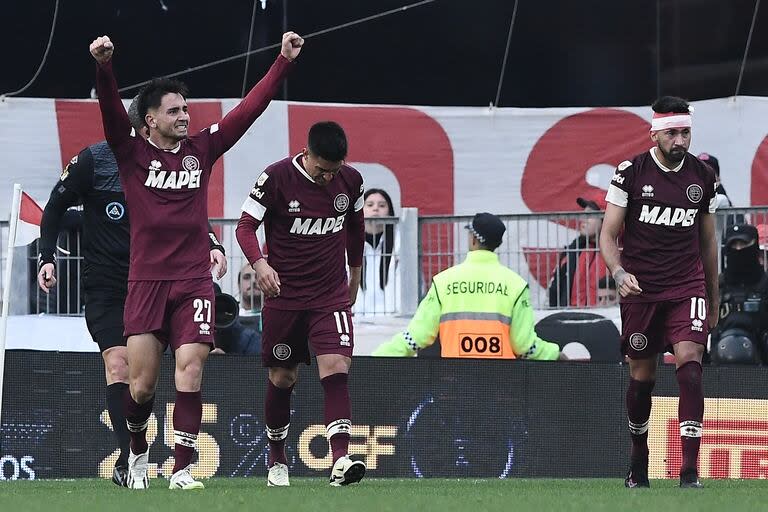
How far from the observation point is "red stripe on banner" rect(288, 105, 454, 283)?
18047 mm

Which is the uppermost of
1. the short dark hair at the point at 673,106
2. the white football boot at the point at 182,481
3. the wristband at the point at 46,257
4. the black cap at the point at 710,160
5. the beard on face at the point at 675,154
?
the black cap at the point at 710,160

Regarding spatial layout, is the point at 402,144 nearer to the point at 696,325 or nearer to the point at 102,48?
the point at 696,325

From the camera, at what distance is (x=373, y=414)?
44.2 feet

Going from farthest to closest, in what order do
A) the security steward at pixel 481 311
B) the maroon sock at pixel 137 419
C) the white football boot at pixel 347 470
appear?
the security steward at pixel 481 311 → the maroon sock at pixel 137 419 → the white football boot at pixel 347 470

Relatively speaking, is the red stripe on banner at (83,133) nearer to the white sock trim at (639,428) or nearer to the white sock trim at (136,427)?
the white sock trim at (136,427)

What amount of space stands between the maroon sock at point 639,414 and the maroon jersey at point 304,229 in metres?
1.84

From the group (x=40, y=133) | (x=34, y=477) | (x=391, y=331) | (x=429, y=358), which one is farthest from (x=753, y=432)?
(x=40, y=133)

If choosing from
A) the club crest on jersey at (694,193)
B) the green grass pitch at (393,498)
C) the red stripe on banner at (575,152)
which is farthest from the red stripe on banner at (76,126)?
the club crest on jersey at (694,193)

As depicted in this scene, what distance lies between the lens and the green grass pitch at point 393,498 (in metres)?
8.54

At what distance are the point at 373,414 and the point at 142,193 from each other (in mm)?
3986

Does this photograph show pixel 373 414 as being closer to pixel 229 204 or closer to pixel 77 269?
pixel 77 269

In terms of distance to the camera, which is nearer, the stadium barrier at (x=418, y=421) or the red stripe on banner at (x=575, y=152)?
the stadium barrier at (x=418, y=421)

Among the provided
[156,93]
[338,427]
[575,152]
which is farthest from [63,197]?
[575,152]

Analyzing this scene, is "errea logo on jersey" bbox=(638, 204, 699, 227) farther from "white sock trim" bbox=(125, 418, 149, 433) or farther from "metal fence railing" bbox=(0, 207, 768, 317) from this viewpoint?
"metal fence railing" bbox=(0, 207, 768, 317)
